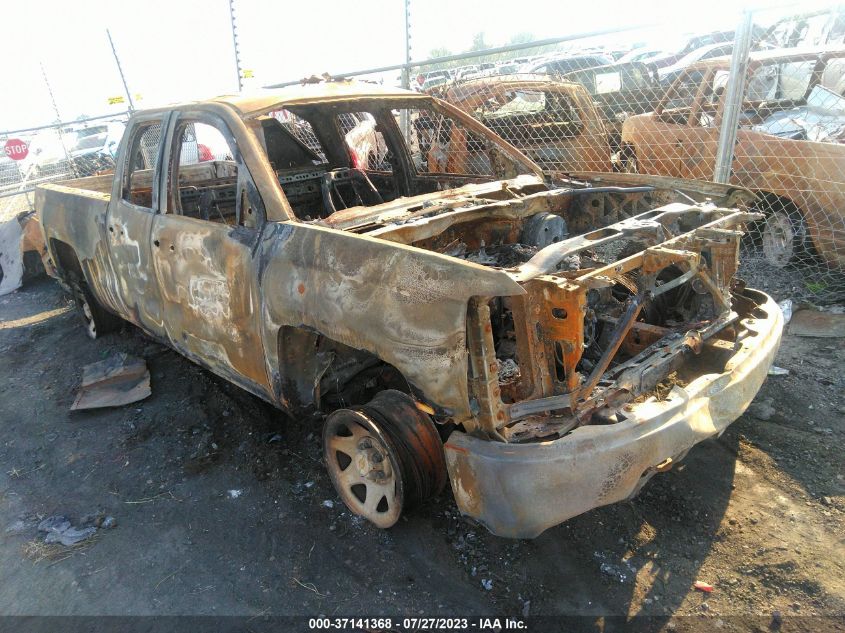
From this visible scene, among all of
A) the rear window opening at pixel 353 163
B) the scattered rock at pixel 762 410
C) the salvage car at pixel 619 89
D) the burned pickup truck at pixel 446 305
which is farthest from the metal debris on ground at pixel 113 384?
the salvage car at pixel 619 89

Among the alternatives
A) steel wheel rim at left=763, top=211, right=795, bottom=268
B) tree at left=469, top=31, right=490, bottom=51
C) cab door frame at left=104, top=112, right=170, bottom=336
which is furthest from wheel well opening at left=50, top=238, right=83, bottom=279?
tree at left=469, top=31, right=490, bottom=51

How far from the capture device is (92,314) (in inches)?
206

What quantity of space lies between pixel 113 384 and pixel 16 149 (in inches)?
319

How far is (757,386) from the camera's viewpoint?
8.86 feet

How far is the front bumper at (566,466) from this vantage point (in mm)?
2082

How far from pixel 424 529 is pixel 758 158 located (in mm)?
4673

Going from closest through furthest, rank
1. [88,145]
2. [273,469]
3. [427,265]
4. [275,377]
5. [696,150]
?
[427,265] < [275,377] < [273,469] < [696,150] < [88,145]

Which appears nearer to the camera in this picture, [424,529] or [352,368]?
[424,529]

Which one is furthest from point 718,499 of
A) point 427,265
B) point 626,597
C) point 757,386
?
point 427,265

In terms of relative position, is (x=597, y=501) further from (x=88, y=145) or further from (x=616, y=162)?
(x=88, y=145)

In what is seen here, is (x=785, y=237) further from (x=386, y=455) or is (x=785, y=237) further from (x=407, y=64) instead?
(x=386, y=455)

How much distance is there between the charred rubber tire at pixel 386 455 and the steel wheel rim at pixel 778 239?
4416mm

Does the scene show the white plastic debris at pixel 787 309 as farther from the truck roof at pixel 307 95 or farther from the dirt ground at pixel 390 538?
the truck roof at pixel 307 95

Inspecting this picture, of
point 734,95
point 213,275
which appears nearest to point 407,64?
point 734,95
